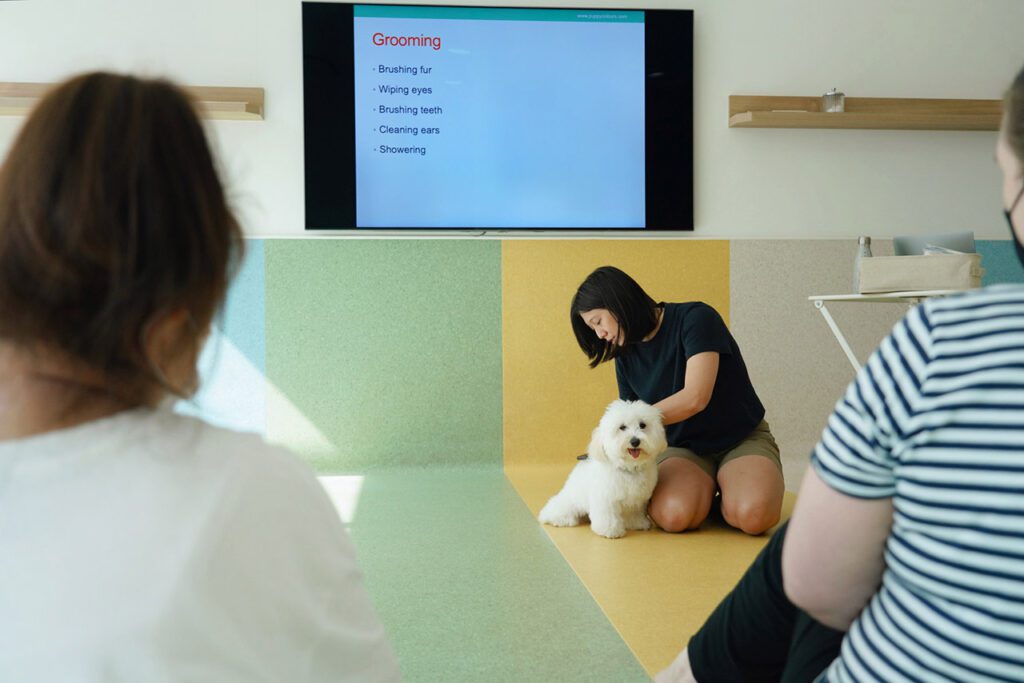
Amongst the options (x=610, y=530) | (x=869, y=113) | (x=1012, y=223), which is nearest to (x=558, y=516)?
(x=610, y=530)

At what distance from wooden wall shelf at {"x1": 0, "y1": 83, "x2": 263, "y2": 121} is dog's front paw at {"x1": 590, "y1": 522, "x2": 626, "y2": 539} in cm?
234

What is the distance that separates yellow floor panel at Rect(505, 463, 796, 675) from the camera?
1.92 m

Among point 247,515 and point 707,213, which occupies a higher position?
point 707,213

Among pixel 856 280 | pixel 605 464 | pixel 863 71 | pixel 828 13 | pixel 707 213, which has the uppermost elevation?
pixel 828 13

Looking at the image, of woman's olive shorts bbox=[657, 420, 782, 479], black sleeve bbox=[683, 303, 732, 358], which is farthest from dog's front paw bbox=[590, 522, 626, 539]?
black sleeve bbox=[683, 303, 732, 358]

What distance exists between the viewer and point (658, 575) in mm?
2361

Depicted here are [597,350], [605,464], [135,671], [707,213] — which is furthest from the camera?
[707,213]

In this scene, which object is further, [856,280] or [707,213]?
[707,213]

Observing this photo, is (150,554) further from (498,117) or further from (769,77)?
(769,77)

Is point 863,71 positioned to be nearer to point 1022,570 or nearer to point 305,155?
point 305,155

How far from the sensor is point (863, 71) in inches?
169

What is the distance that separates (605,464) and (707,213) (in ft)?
6.28

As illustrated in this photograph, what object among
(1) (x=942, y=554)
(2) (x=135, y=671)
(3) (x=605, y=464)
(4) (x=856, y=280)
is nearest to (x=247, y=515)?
(2) (x=135, y=671)

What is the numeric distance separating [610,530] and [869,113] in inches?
99.8
